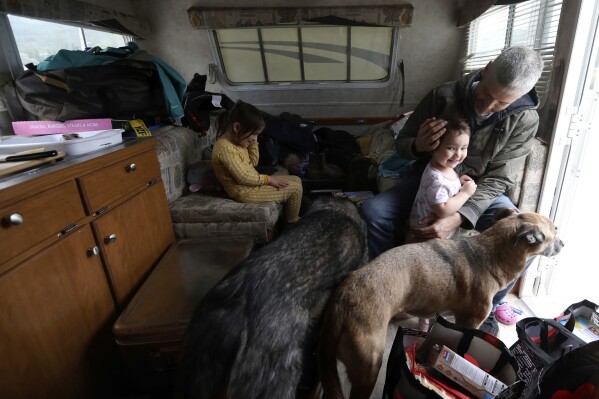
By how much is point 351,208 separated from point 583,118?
1.30m

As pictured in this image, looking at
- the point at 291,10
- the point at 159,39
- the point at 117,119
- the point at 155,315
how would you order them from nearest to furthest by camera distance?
1. the point at 155,315
2. the point at 117,119
3. the point at 291,10
4. the point at 159,39

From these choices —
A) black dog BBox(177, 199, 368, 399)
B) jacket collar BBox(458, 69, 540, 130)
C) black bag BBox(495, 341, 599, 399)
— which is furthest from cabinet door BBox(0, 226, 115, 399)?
jacket collar BBox(458, 69, 540, 130)

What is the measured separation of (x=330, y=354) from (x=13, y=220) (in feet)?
3.63

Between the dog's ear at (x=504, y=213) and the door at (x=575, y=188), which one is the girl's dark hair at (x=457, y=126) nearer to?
the dog's ear at (x=504, y=213)

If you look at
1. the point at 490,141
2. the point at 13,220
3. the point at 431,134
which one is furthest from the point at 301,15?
the point at 13,220

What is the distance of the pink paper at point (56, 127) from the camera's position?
5.27 ft

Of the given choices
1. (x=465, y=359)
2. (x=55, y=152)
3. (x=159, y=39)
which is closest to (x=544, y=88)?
(x=465, y=359)

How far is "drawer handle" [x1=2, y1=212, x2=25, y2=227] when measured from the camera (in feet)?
3.05

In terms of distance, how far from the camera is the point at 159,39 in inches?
137

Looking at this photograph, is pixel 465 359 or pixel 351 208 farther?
pixel 351 208

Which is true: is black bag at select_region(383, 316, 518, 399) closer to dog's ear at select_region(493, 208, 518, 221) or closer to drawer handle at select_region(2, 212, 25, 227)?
dog's ear at select_region(493, 208, 518, 221)

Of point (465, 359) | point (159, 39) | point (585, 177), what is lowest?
point (465, 359)

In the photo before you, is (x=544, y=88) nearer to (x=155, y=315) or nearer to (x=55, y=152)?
(x=155, y=315)

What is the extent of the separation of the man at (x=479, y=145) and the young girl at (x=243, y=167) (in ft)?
2.53
